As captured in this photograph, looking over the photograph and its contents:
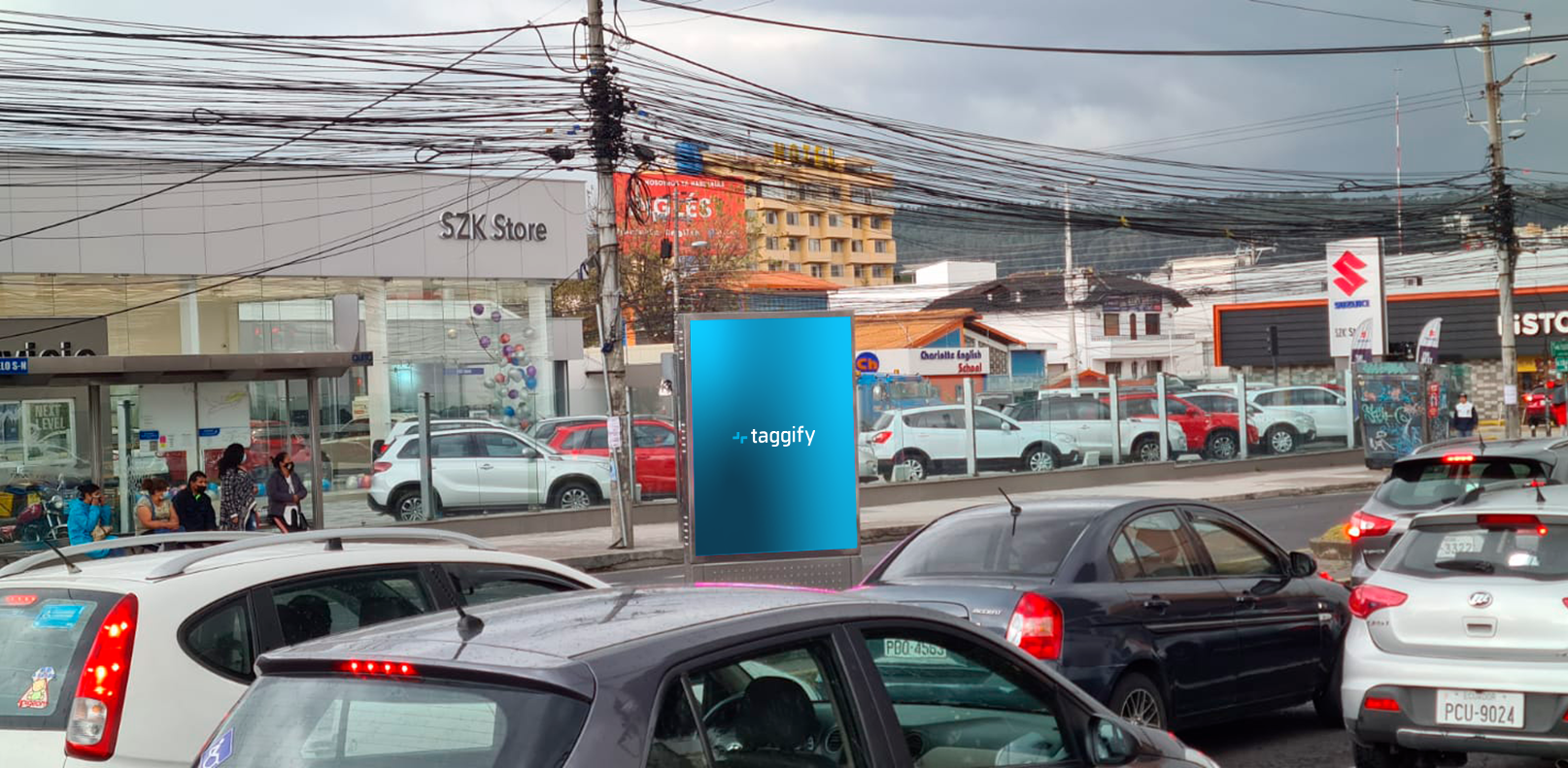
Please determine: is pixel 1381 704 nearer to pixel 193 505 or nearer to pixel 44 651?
pixel 44 651

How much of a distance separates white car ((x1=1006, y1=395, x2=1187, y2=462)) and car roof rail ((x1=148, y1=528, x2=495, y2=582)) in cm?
2634

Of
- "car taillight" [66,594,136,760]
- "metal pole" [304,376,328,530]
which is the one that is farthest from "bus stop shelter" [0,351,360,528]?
"car taillight" [66,594,136,760]

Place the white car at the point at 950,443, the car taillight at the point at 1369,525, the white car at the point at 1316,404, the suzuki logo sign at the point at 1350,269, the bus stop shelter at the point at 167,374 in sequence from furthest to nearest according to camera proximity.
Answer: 1. the white car at the point at 1316,404
2. the suzuki logo sign at the point at 1350,269
3. the white car at the point at 950,443
4. the bus stop shelter at the point at 167,374
5. the car taillight at the point at 1369,525

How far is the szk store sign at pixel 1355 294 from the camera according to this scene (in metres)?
32.4

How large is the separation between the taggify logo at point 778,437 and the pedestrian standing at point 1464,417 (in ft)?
96.0

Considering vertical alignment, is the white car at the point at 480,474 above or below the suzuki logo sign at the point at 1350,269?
below

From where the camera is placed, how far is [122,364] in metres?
17.9

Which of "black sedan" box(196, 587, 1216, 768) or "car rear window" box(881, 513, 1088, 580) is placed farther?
"car rear window" box(881, 513, 1088, 580)

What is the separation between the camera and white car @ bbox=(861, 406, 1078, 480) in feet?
99.5

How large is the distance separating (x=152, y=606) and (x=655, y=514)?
72.7 ft

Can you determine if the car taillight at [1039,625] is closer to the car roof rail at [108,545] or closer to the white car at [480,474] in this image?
the car roof rail at [108,545]

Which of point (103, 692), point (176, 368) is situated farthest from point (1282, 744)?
point (176, 368)

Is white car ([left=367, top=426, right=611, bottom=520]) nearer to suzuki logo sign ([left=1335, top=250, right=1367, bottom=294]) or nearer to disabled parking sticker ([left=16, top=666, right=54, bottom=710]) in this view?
suzuki logo sign ([left=1335, top=250, right=1367, bottom=294])

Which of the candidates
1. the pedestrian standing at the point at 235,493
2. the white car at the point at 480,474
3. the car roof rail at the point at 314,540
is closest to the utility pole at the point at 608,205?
the white car at the point at 480,474
